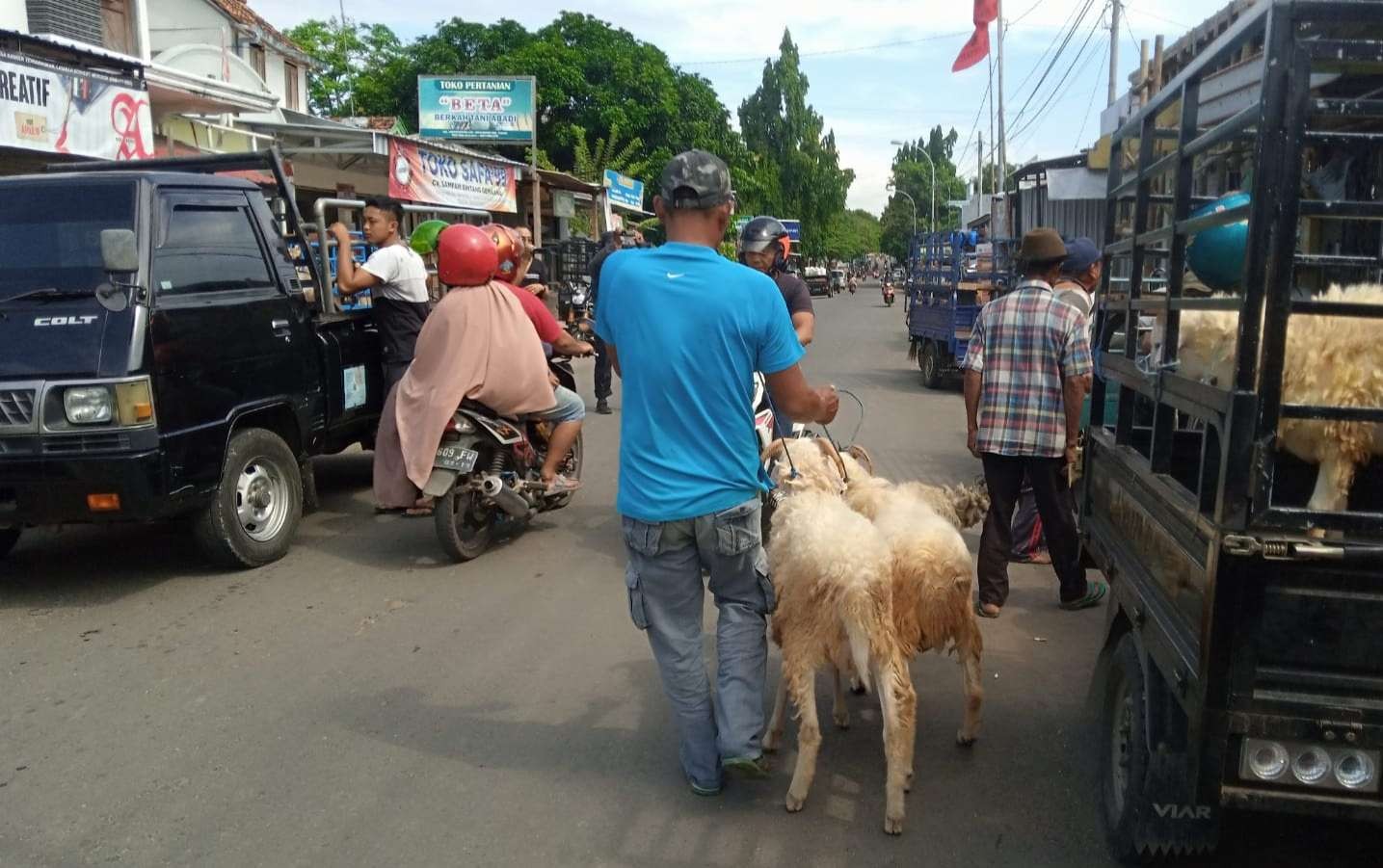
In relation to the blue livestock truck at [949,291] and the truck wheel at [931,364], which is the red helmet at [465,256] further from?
the truck wheel at [931,364]

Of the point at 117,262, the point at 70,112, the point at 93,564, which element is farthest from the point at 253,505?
the point at 70,112

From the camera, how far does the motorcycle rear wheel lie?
243 inches

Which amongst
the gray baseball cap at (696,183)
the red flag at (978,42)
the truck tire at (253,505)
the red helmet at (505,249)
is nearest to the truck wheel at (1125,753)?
the gray baseball cap at (696,183)

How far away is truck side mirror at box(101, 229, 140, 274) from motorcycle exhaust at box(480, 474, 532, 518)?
7.30ft

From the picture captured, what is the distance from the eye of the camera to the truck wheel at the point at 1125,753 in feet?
9.34

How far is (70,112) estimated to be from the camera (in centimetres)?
1138

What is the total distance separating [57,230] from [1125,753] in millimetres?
5803

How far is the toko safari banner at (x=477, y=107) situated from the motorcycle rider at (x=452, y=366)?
21.1 m

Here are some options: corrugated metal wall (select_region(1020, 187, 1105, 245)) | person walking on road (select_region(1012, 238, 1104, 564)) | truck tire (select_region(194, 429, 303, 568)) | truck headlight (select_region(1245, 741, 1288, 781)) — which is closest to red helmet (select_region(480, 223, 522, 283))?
truck tire (select_region(194, 429, 303, 568))

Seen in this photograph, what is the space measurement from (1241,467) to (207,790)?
3.41 metres

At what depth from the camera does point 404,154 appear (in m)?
16.2

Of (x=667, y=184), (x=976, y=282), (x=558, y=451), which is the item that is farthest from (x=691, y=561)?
(x=976, y=282)

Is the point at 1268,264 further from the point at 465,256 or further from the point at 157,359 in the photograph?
the point at 157,359

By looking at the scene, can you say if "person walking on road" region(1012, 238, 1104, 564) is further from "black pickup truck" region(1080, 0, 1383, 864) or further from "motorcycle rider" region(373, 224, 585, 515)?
"black pickup truck" region(1080, 0, 1383, 864)
